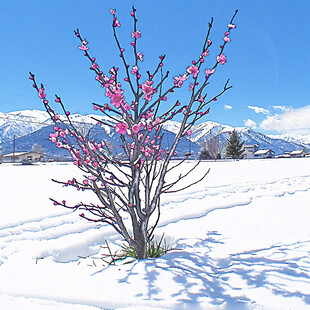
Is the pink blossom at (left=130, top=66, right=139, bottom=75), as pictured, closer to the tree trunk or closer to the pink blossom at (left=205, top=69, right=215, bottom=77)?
the pink blossom at (left=205, top=69, right=215, bottom=77)

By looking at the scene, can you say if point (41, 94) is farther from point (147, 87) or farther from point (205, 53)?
point (205, 53)

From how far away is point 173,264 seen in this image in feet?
7.99

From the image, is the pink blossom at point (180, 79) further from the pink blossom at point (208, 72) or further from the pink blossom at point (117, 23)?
the pink blossom at point (117, 23)

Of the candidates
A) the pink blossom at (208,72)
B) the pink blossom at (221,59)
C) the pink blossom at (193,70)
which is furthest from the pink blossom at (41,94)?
the pink blossom at (221,59)

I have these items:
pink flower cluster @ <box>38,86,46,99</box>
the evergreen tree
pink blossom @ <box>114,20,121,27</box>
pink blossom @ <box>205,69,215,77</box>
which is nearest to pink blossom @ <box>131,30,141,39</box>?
pink blossom @ <box>114,20,121,27</box>

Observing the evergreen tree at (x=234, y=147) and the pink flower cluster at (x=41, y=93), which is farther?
the evergreen tree at (x=234, y=147)

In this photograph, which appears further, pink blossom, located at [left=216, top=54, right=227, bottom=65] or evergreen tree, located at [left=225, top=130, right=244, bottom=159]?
evergreen tree, located at [left=225, top=130, right=244, bottom=159]

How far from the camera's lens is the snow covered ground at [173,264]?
1868 mm

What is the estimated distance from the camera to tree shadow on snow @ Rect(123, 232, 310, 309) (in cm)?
187

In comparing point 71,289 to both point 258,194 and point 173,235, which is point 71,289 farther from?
point 258,194

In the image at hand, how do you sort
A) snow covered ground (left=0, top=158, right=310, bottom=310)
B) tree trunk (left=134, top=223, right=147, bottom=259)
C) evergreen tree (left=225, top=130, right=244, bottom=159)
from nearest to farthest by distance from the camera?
1. snow covered ground (left=0, top=158, right=310, bottom=310)
2. tree trunk (left=134, top=223, right=147, bottom=259)
3. evergreen tree (left=225, top=130, right=244, bottom=159)

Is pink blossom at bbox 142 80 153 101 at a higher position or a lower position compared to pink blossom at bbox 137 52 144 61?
lower

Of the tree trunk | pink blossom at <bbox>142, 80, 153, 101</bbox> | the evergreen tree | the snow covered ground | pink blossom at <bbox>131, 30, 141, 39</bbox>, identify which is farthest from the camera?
the evergreen tree

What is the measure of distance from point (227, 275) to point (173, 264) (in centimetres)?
54
